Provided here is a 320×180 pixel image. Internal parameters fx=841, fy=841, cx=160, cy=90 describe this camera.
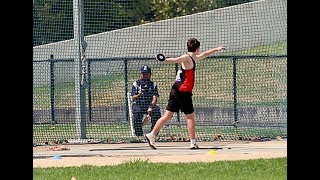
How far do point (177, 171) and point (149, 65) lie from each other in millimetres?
7458

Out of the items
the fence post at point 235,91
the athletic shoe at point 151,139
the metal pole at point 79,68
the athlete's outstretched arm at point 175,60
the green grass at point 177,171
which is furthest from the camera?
the fence post at point 235,91

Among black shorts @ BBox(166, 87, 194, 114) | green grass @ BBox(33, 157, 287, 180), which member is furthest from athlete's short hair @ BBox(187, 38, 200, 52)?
green grass @ BBox(33, 157, 287, 180)

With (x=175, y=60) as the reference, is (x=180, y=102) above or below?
below

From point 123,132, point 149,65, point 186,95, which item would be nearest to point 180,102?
point 186,95

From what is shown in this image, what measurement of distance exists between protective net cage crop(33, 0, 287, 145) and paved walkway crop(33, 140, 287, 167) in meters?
1.07

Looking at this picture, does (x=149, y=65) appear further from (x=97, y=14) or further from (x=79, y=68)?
(x=79, y=68)

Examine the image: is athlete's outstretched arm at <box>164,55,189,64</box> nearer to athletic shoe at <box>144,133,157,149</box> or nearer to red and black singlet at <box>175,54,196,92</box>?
red and black singlet at <box>175,54,196,92</box>

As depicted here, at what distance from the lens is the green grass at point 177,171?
861 centimetres

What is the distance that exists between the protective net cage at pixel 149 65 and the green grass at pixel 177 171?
5.18 meters

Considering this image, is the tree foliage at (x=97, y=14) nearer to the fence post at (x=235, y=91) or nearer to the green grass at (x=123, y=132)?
the fence post at (x=235, y=91)

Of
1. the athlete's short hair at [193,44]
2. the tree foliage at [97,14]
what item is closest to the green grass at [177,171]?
the athlete's short hair at [193,44]

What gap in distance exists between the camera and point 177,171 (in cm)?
920

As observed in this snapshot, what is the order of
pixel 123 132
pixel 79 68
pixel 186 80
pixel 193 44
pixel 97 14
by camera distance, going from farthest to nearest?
pixel 123 132 < pixel 97 14 < pixel 79 68 < pixel 186 80 < pixel 193 44
